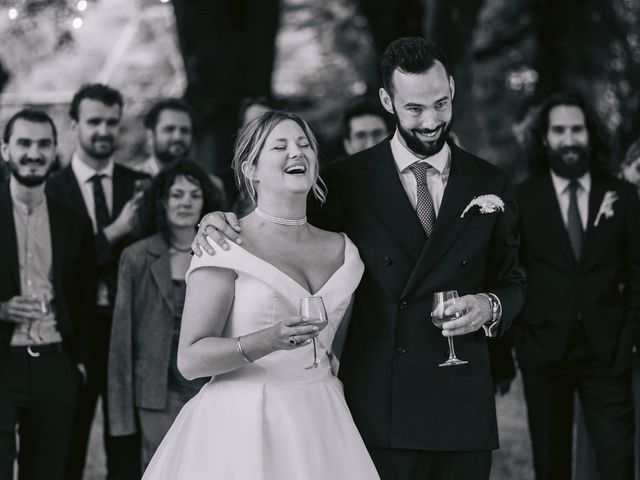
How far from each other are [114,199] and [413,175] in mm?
3202

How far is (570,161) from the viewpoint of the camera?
6.64 meters

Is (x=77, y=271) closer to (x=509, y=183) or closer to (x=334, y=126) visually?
(x=509, y=183)

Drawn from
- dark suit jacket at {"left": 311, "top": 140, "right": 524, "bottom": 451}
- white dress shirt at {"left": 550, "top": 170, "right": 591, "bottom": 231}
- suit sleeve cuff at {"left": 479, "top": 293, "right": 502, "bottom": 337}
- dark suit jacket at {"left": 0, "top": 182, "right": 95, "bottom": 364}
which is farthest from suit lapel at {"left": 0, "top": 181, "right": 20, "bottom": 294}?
white dress shirt at {"left": 550, "top": 170, "right": 591, "bottom": 231}

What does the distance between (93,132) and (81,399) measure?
5.98 ft

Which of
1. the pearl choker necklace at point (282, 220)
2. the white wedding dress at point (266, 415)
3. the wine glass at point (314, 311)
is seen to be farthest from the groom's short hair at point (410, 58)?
the wine glass at point (314, 311)

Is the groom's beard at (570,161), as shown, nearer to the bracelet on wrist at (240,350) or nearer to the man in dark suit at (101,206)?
the man in dark suit at (101,206)

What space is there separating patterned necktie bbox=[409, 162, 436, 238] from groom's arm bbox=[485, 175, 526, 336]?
28 centimetres

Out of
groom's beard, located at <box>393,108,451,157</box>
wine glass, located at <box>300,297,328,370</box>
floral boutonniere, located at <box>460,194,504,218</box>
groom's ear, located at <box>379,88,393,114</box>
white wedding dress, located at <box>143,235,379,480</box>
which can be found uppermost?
groom's ear, located at <box>379,88,393,114</box>

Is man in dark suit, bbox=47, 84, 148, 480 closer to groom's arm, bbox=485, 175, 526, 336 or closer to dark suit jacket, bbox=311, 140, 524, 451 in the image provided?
dark suit jacket, bbox=311, 140, 524, 451

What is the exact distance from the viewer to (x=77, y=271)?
6.46 metres

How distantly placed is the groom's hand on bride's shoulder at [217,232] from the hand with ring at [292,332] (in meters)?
0.55

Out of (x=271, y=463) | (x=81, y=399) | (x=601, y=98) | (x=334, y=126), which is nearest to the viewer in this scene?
(x=271, y=463)

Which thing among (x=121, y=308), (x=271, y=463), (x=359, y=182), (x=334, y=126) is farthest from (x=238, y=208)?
(x=334, y=126)

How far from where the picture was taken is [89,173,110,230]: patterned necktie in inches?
281
